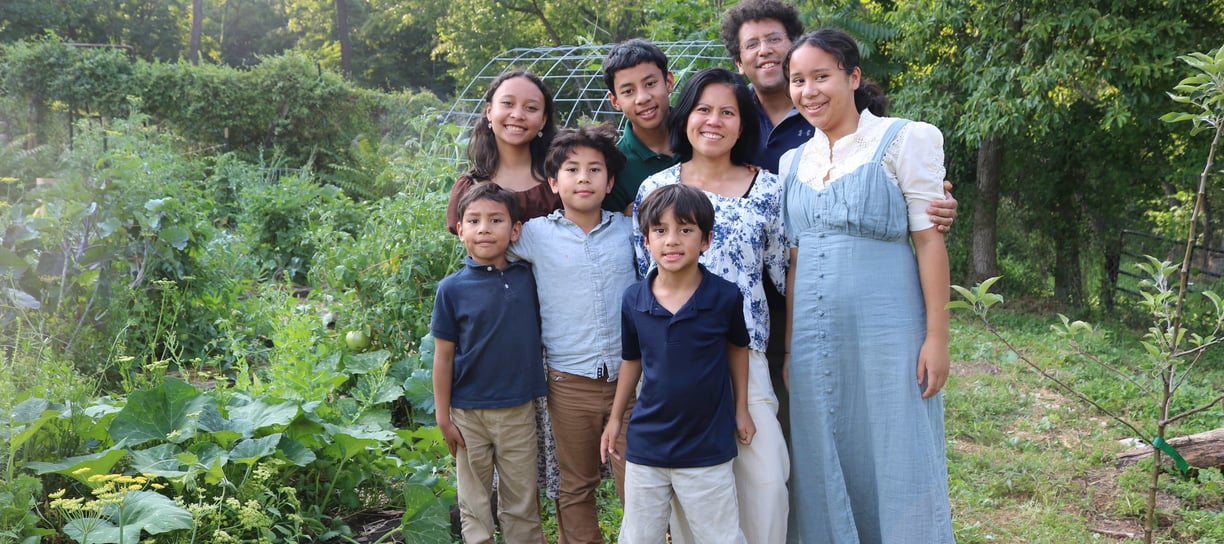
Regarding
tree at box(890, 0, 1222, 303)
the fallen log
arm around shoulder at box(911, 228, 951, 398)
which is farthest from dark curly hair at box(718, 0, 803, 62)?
tree at box(890, 0, 1222, 303)

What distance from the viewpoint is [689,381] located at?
2125 millimetres

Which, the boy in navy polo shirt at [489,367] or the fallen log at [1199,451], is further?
the fallen log at [1199,451]

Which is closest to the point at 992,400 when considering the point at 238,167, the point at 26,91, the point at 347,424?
the point at 347,424

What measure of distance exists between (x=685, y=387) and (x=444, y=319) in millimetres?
752

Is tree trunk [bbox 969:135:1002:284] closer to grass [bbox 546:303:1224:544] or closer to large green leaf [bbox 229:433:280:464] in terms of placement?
grass [bbox 546:303:1224:544]

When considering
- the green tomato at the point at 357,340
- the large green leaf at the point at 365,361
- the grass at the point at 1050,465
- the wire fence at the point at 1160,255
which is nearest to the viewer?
the grass at the point at 1050,465

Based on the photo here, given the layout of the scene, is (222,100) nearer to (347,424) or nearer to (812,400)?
(347,424)

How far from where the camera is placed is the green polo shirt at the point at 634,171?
260cm

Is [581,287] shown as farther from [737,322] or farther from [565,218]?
[737,322]

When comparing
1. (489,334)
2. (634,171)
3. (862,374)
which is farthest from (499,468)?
(862,374)

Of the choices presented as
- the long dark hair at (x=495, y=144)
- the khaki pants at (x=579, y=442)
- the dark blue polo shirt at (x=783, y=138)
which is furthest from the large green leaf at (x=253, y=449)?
the dark blue polo shirt at (x=783, y=138)

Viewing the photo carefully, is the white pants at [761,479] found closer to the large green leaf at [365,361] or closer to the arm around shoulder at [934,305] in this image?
the arm around shoulder at [934,305]

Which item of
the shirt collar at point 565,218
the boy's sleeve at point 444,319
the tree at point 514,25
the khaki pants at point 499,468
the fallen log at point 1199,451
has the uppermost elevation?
the tree at point 514,25

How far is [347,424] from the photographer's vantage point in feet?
9.71
